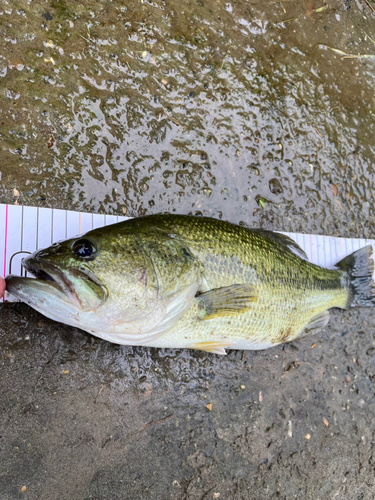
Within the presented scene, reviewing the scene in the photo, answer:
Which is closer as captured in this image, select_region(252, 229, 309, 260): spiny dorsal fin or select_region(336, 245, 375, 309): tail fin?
select_region(252, 229, 309, 260): spiny dorsal fin

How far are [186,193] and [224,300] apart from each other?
104 cm

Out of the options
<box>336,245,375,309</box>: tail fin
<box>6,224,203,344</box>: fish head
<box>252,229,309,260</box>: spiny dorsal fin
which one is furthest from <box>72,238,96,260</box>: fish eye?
<box>336,245,375,309</box>: tail fin

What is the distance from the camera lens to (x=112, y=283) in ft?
6.25

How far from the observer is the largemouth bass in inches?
73.7

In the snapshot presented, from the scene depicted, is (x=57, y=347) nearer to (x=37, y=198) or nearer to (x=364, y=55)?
(x=37, y=198)

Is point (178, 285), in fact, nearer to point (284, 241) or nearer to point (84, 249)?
point (84, 249)

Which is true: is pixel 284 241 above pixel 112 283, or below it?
above

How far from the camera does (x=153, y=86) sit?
2.83 meters

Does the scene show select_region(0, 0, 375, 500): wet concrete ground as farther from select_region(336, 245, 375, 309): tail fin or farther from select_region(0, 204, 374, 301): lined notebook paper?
select_region(336, 245, 375, 309): tail fin

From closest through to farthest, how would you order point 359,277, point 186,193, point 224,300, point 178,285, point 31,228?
point 178,285
point 224,300
point 31,228
point 186,193
point 359,277

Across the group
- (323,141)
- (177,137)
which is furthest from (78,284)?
(323,141)

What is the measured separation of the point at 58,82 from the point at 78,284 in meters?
1.58

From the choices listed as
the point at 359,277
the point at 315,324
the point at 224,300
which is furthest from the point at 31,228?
the point at 359,277

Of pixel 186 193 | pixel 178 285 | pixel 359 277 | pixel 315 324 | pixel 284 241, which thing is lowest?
pixel 315 324
